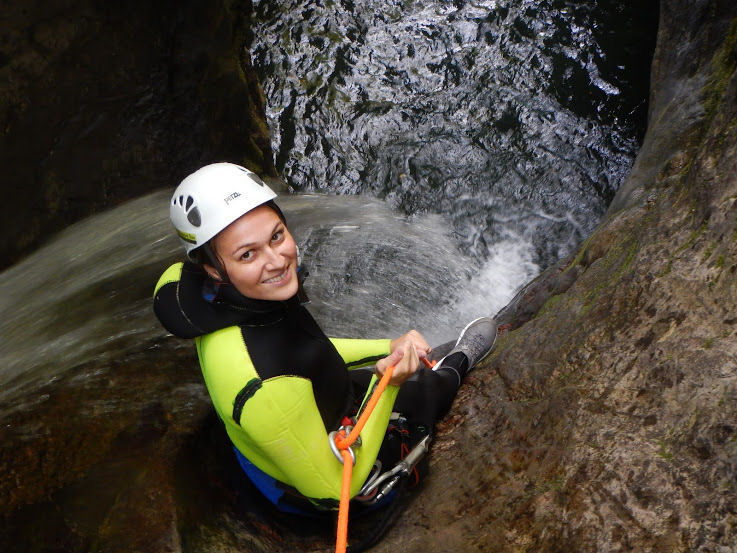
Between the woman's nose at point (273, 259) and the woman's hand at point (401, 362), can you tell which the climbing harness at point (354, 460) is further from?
the woman's nose at point (273, 259)

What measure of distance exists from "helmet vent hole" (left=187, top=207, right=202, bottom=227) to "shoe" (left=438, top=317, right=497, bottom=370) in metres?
1.72

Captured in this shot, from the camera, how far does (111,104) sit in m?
5.64

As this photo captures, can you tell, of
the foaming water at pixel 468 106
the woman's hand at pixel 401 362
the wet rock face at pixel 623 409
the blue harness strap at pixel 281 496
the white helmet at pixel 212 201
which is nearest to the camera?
the wet rock face at pixel 623 409

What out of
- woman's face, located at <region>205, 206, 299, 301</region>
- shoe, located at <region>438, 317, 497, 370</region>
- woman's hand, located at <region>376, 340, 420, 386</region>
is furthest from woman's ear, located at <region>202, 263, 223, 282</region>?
shoe, located at <region>438, 317, 497, 370</region>

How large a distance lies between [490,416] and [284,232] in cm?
133

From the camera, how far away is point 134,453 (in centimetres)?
279

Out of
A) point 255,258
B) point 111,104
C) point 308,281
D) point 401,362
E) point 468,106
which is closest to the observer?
point 255,258

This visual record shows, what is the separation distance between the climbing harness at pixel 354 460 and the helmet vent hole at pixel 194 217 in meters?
0.98

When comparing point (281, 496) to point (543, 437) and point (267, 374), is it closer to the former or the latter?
point (267, 374)

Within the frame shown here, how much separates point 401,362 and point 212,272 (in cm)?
87

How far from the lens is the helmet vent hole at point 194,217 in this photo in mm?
2340

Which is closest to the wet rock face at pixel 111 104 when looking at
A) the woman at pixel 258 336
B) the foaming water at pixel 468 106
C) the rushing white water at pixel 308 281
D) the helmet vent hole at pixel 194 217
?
the rushing white water at pixel 308 281

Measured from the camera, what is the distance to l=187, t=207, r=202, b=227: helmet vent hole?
2.34 m

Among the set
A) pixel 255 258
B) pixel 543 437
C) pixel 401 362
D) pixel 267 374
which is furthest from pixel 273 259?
pixel 543 437
